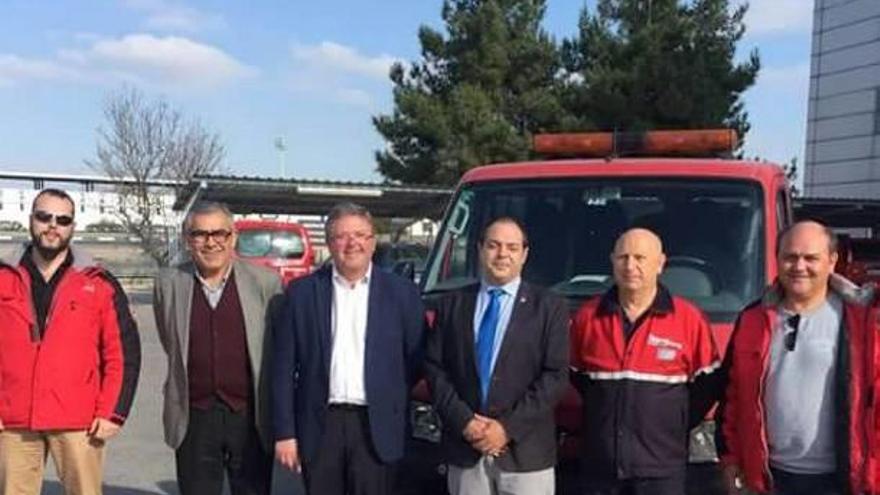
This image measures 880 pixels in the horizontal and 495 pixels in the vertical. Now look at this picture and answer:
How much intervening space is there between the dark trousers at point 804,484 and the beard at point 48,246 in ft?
10.2

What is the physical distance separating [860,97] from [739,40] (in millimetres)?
5978

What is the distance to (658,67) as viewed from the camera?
23938mm

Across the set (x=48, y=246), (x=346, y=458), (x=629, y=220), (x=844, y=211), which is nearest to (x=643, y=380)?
(x=346, y=458)

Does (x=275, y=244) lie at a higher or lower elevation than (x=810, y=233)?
lower

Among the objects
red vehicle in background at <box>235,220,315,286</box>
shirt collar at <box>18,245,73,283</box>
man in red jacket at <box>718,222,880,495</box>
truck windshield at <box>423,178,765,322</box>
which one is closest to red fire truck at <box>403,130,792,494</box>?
truck windshield at <box>423,178,765,322</box>

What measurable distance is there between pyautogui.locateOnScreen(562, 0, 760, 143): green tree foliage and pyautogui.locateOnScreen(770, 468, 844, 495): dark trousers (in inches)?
816

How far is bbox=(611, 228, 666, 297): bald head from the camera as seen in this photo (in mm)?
3742

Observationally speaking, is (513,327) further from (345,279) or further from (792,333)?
(792,333)

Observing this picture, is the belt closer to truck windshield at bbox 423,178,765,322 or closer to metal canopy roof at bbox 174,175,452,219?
truck windshield at bbox 423,178,765,322

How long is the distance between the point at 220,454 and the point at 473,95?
21.2 metres

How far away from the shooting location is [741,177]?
204 inches

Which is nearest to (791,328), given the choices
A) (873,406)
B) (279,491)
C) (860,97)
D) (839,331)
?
(839,331)

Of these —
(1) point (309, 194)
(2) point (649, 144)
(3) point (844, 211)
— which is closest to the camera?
(2) point (649, 144)

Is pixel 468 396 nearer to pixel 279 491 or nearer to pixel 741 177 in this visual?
pixel 741 177
